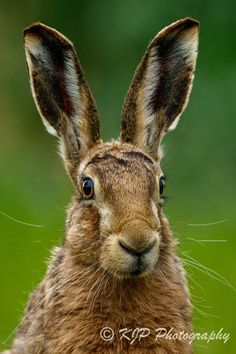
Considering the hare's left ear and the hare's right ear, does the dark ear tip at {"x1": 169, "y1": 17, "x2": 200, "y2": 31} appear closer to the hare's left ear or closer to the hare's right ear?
the hare's left ear

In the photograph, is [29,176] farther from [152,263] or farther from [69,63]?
[152,263]

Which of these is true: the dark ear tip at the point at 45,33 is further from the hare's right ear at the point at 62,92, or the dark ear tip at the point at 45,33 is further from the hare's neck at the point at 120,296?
the hare's neck at the point at 120,296

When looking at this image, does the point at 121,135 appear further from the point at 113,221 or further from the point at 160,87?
the point at 113,221

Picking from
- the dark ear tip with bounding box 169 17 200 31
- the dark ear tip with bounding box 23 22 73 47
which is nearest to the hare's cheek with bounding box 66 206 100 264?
the dark ear tip with bounding box 23 22 73 47

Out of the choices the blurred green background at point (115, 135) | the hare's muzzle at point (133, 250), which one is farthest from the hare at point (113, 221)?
the blurred green background at point (115, 135)

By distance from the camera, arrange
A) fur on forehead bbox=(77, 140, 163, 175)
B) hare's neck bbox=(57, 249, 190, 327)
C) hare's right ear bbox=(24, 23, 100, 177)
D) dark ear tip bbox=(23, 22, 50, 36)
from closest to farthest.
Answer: hare's neck bbox=(57, 249, 190, 327)
fur on forehead bbox=(77, 140, 163, 175)
dark ear tip bbox=(23, 22, 50, 36)
hare's right ear bbox=(24, 23, 100, 177)

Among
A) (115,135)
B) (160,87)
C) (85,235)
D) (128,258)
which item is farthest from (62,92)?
(115,135)

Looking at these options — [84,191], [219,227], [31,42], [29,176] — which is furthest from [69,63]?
[29,176]
